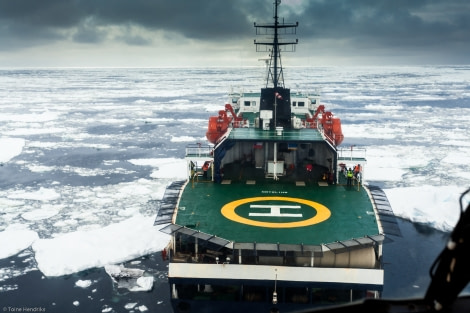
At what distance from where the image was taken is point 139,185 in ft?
81.7

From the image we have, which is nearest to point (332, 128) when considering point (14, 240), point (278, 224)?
point (278, 224)

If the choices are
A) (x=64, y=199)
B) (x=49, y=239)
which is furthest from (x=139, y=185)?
(x=49, y=239)

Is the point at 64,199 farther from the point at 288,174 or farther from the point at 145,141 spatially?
the point at 145,141

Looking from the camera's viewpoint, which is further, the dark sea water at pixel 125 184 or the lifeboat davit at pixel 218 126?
the lifeboat davit at pixel 218 126

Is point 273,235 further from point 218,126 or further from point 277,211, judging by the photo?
point 218,126

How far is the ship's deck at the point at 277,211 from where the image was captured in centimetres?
1274

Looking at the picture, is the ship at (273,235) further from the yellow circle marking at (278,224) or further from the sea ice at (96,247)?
the sea ice at (96,247)

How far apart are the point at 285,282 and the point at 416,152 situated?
24770 mm

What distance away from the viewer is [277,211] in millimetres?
14742

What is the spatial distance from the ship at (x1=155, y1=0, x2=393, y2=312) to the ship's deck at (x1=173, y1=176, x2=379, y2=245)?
0.03 m

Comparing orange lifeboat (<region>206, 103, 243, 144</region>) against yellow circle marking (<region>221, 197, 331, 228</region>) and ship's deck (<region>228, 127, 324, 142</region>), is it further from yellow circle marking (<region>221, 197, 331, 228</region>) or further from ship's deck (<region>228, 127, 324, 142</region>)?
yellow circle marking (<region>221, 197, 331, 228</region>)

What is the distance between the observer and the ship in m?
11.7

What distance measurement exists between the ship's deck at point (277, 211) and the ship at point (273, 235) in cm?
3

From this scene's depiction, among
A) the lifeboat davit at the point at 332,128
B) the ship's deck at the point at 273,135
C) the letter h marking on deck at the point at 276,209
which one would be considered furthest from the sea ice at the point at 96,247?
the lifeboat davit at the point at 332,128
